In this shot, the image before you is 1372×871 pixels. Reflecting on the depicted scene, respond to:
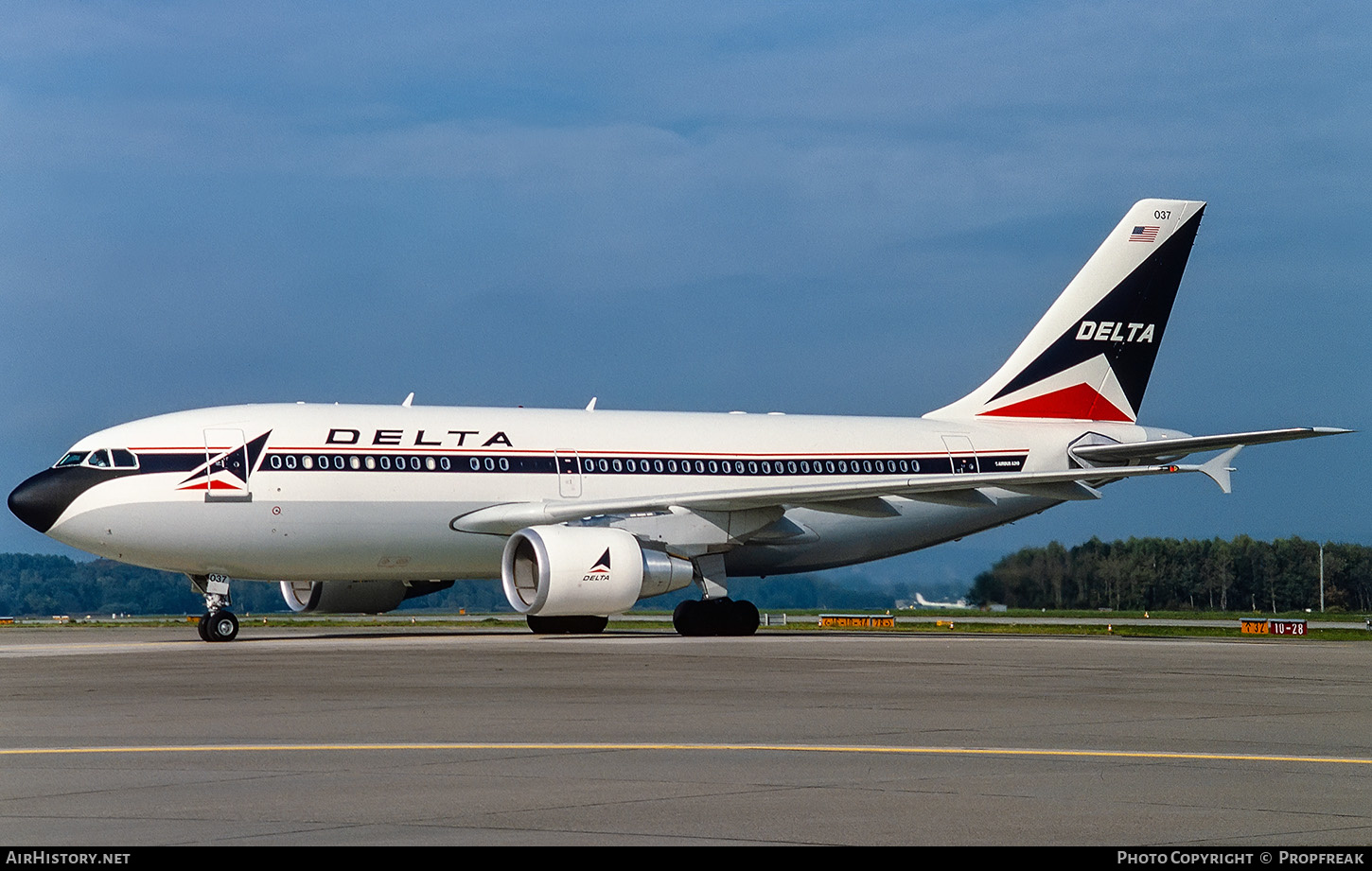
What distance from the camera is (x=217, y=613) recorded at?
27594mm

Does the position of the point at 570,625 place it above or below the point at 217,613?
below

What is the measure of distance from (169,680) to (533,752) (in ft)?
26.5

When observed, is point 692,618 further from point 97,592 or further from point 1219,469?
point 97,592

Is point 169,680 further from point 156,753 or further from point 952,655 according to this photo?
point 952,655

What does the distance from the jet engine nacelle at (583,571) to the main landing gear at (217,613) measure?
475 cm

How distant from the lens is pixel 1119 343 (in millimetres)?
35594

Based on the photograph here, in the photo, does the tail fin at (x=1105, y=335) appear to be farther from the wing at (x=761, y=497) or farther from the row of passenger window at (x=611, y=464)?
the wing at (x=761, y=497)

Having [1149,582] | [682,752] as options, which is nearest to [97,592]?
[1149,582]

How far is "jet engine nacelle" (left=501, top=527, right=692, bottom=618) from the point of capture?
85.9 feet

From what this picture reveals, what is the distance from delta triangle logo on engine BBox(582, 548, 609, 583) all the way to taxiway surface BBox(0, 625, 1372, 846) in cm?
530

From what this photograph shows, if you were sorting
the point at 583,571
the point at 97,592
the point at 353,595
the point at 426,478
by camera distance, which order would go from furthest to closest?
the point at 97,592
the point at 353,595
the point at 426,478
the point at 583,571

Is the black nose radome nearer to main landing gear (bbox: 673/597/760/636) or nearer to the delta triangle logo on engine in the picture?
the delta triangle logo on engine

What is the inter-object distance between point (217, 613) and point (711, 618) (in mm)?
8717
